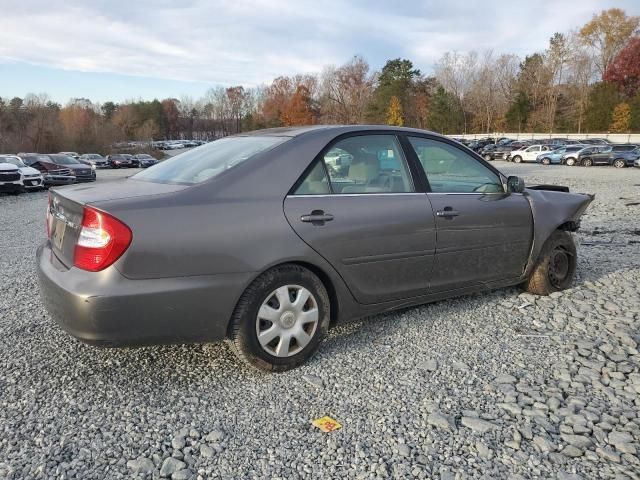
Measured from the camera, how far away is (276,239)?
10.5 ft

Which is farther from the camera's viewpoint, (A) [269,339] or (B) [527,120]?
(B) [527,120]

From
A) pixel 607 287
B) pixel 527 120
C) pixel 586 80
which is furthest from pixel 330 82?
pixel 607 287

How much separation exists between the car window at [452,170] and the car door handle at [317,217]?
1061 millimetres

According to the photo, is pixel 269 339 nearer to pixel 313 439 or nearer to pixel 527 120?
pixel 313 439

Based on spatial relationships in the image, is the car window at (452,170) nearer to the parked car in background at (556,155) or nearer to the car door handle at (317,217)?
the car door handle at (317,217)

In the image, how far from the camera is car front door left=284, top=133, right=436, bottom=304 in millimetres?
3400

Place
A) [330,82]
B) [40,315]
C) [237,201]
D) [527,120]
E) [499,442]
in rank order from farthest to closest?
[330,82]
[527,120]
[40,315]
[237,201]
[499,442]

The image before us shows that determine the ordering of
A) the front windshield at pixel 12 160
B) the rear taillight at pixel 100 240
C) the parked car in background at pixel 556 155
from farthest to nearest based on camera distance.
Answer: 1. the parked car in background at pixel 556 155
2. the front windshield at pixel 12 160
3. the rear taillight at pixel 100 240

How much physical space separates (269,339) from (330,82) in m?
81.7

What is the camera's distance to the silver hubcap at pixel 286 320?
326 centimetres

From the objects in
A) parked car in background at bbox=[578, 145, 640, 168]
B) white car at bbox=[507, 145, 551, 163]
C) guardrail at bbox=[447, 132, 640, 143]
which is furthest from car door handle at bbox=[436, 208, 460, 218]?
guardrail at bbox=[447, 132, 640, 143]

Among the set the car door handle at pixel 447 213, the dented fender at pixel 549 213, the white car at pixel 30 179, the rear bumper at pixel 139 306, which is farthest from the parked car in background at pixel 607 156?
the rear bumper at pixel 139 306

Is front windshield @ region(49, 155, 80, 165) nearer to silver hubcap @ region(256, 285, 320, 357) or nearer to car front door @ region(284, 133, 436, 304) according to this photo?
car front door @ region(284, 133, 436, 304)

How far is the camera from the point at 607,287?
17.3 feet
